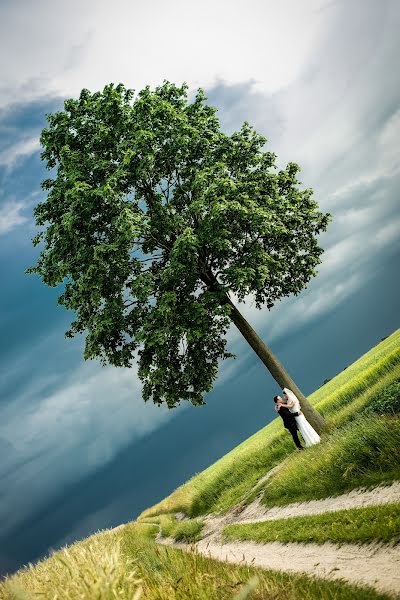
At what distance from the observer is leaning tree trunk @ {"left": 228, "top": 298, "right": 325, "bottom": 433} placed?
19.1 metres

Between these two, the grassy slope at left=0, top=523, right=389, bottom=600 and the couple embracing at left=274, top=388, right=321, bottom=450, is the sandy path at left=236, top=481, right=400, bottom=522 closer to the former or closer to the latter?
the grassy slope at left=0, top=523, right=389, bottom=600

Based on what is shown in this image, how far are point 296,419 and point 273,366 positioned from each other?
2.70 metres

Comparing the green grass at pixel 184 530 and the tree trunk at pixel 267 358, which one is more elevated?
the tree trunk at pixel 267 358

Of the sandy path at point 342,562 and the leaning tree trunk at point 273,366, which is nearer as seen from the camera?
the sandy path at point 342,562

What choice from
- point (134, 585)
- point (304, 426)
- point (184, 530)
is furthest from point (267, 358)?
point (134, 585)

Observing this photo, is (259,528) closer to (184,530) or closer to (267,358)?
(184,530)

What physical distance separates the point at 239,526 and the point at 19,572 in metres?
6.85

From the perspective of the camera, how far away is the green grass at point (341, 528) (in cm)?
727

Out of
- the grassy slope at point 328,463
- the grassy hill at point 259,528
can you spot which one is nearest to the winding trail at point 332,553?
the grassy hill at point 259,528

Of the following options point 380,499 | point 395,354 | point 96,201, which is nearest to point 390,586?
point 380,499

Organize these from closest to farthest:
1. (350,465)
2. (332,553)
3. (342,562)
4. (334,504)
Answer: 1. (342,562)
2. (332,553)
3. (334,504)
4. (350,465)

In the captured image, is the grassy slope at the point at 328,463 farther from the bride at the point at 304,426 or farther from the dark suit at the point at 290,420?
the dark suit at the point at 290,420

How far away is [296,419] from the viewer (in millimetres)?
18328

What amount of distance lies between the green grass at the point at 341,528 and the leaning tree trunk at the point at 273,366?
766 cm
